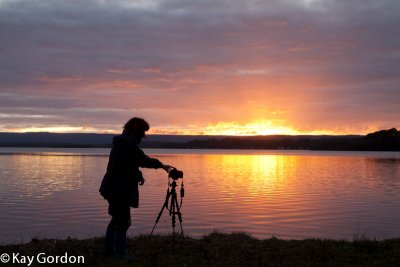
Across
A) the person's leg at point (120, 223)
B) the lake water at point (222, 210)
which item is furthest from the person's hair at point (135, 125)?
the lake water at point (222, 210)

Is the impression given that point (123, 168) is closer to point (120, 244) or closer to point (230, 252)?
point (120, 244)

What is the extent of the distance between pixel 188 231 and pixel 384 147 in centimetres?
19011

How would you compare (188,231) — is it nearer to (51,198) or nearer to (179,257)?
(179,257)

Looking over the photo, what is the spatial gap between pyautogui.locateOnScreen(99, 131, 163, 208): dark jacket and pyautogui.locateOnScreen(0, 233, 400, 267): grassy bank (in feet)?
3.76

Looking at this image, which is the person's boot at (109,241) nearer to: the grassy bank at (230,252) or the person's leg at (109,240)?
the person's leg at (109,240)

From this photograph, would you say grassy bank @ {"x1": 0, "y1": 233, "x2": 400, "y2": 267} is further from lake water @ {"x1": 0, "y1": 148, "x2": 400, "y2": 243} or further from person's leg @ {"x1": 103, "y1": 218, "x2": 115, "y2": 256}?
lake water @ {"x1": 0, "y1": 148, "x2": 400, "y2": 243}

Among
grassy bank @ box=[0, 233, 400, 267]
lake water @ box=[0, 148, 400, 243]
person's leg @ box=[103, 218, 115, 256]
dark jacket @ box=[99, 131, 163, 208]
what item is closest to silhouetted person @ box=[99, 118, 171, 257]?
dark jacket @ box=[99, 131, 163, 208]

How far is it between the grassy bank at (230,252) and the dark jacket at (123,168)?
1.15 metres

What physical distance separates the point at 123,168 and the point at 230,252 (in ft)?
8.91

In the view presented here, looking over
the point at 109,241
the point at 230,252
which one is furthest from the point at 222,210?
the point at 109,241

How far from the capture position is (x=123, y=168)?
8547mm

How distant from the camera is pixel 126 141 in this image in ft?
27.8

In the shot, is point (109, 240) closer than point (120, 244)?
No

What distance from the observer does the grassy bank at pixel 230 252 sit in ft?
27.8
